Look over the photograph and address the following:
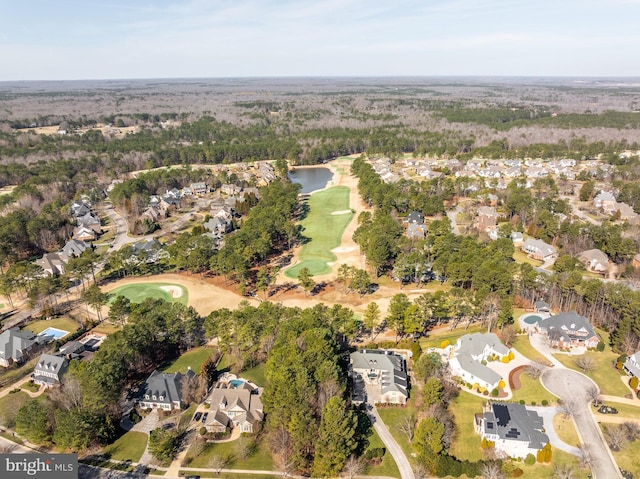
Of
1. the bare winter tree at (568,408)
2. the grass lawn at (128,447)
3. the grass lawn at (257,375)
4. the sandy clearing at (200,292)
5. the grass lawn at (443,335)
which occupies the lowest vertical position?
the grass lawn at (128,447)

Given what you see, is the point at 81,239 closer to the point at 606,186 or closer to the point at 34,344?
the point at 34,344

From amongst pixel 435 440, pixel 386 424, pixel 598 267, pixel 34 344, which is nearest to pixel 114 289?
pixel 34 344

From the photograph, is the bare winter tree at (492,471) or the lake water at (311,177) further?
the lake water at (311,177)

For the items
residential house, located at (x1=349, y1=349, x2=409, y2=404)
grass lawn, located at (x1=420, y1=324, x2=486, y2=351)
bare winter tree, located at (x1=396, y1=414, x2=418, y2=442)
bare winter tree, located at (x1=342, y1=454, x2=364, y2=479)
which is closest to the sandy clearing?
residential house, located at (x1=349, y1=349, x2=409, y2=404)

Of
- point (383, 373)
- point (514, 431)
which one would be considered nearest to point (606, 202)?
point (383, 373)

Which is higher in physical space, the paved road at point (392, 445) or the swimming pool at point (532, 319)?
the swimming pool at point (532, 319)

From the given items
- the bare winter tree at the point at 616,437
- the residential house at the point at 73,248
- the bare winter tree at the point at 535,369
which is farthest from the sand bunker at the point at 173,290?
the bare winter tree at the point at 616,437

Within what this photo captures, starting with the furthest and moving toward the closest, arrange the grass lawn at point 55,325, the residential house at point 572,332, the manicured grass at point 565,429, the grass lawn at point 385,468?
the grass lawn at point 55,325
the residential house at point 572,332
the manicured grass at point 565,429
the grass lawn at point 385,468

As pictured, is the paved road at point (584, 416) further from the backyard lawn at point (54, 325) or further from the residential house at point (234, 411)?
the backyard lawn at point (54, 325)
